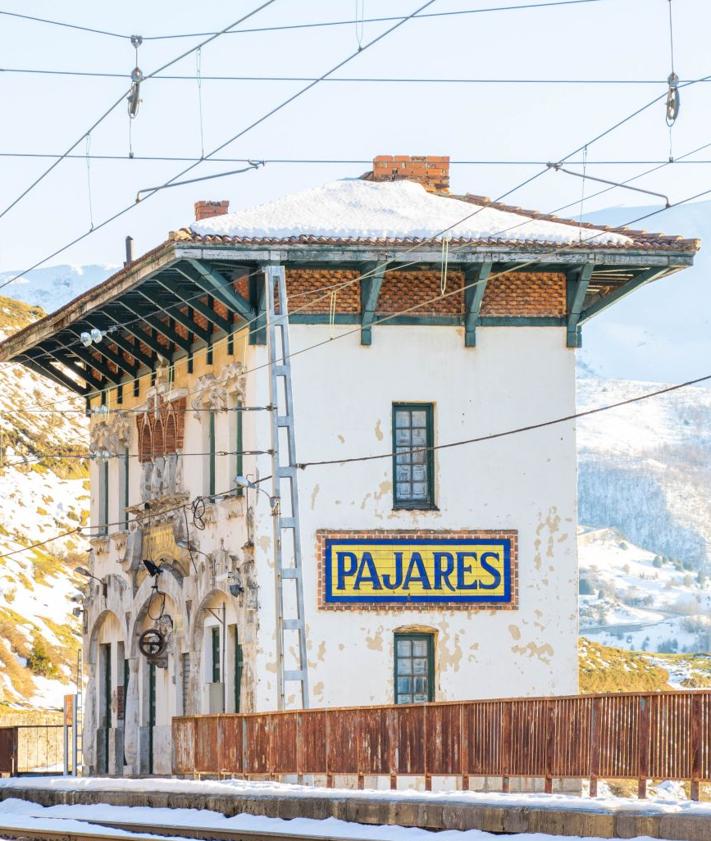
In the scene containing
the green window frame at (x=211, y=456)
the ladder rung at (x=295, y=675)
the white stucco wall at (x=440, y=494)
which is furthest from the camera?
the green window frame at (x=211, y=456)

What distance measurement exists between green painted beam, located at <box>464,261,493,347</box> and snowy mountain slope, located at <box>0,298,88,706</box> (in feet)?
115

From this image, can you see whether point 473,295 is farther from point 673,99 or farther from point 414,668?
point 673,99

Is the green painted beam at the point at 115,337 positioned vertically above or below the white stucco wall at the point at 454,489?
above

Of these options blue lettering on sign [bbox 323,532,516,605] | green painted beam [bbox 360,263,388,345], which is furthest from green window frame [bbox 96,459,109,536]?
green painted beam [bbox 360,263,388,345]

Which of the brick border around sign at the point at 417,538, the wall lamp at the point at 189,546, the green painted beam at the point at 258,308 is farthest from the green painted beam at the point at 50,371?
the brick border around sign at the point at 417,538

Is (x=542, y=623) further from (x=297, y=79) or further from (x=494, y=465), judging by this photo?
(x=297, y=79)

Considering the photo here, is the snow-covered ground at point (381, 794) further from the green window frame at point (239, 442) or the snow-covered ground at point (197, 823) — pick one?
the green window frame at point (239, 442)

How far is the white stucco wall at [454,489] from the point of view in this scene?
123 feet

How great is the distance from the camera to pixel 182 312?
41.3m

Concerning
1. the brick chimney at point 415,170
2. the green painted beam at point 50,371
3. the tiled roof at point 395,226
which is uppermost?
the brick chimney at point 415,170

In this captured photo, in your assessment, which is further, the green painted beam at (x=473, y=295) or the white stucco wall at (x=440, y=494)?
the green painted beam at (x=473, y=295)

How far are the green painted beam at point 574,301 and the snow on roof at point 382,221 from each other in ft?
2.59

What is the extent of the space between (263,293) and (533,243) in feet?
15.4

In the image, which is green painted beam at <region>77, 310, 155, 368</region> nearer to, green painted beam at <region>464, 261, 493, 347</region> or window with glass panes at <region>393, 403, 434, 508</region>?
window with glass panes at <region>393, 403, 434, 508</region>
